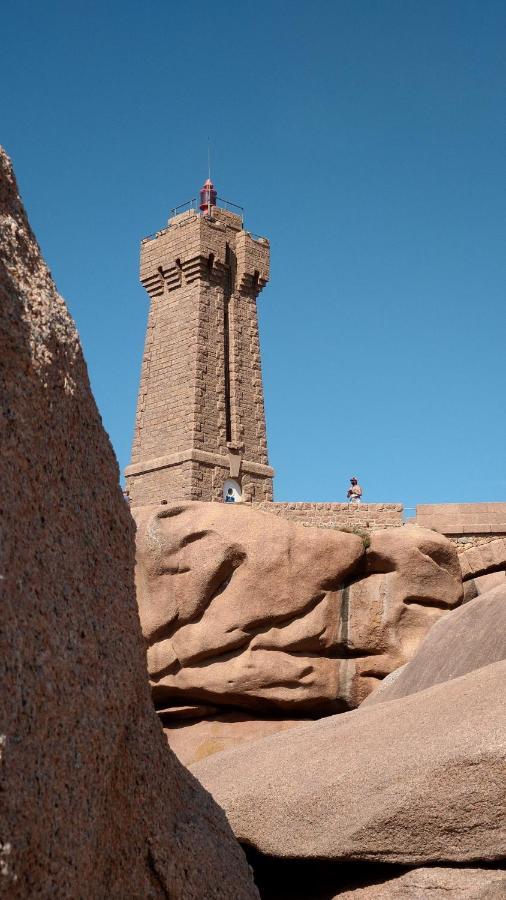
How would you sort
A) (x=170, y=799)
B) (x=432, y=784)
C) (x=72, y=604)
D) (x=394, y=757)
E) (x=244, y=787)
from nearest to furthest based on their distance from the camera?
(x=72, y=604)
(x=170, y=799)
(x=432, y=784)
(x=394, y=757)
(x=244, y=787)

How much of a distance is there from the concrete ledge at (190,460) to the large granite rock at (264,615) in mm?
15637

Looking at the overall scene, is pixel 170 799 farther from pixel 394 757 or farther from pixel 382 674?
pixel 382 674

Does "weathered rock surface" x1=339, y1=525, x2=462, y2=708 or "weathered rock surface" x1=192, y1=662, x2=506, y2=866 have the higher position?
"weathered rock surface" x1=339, y1=525, x2=462, y2=708

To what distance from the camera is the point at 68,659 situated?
2.75 metres

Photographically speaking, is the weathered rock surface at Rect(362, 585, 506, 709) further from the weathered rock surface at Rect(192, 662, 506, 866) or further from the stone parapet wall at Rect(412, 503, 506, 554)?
the stone parapet wall at Rect(412, 503, 506, 554)

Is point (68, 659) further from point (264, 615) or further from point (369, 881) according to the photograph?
point (264, 615)

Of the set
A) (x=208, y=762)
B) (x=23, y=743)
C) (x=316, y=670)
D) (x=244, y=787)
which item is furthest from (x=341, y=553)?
(x=23, y=743)

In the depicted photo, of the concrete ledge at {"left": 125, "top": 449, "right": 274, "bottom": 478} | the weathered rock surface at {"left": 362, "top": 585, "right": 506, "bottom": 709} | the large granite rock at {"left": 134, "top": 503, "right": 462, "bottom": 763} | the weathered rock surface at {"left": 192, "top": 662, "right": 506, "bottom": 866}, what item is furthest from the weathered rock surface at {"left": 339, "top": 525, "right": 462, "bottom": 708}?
the concrete ledge at {"left": 125, "top": 449, "right": 274, "bottom": 478}

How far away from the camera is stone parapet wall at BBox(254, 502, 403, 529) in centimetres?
1794

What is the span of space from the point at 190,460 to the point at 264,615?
53.4 ft

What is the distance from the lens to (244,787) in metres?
5.22

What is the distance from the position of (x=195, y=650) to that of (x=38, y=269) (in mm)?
9247

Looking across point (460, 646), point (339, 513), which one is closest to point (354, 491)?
point (339, 513)

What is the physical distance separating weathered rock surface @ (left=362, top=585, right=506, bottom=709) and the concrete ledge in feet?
65.5
